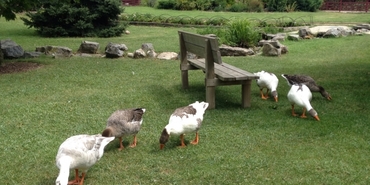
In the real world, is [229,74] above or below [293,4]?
below

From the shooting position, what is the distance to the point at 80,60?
12.2m

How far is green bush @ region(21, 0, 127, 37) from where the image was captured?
59.3 feet

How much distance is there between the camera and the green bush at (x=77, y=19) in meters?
18.1

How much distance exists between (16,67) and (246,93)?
6940 mm

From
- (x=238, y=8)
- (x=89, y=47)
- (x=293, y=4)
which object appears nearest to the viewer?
(x=89, y=47)

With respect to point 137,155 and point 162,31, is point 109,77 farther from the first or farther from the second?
point 162,31

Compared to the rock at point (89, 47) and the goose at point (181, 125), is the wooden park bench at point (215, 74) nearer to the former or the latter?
the goose at point (181, 125)

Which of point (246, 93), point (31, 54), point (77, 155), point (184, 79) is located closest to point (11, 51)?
point (31, 54)

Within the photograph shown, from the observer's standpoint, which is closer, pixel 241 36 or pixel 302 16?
pixel 241 36

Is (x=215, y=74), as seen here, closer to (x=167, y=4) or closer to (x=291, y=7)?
(x=291, y=7)

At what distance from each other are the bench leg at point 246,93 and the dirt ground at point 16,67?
20.9ft

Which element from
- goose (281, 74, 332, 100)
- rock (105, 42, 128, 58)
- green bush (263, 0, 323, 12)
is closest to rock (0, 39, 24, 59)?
rock (105, 42, 128, 58)

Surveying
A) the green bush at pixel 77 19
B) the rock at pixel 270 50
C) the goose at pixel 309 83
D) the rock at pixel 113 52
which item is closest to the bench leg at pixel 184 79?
the goose at pixel 309 83

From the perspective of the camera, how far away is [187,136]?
19.0ft
